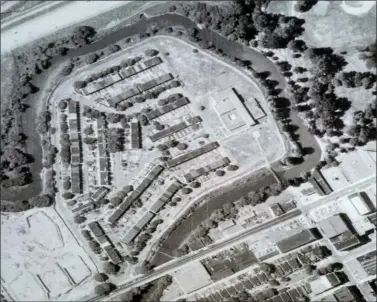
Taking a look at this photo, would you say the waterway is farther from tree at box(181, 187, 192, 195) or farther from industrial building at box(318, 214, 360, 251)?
industrial building at box(318, 214, 360, 251)

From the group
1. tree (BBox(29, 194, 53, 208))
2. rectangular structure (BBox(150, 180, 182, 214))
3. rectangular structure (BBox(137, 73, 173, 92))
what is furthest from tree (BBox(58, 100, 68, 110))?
rectangular structure (BBox(150, 180, 182, 214))

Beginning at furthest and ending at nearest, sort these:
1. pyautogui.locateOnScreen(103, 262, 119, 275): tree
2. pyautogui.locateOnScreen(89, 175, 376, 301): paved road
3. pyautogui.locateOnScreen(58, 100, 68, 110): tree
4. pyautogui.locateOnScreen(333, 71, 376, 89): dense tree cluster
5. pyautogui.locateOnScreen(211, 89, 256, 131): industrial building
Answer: pyautogui.locateOnScreen(58, 100, 68, 110): tree → pyautogui.locateOnScreen(211, 89, 256, 131): industrial building → pyautogui.locateOnScreen(103, 262, 119, 275): tree → pyautogui.locateOnScreen(333, 71, 376, 89): dense tree cluster → pyautogui.locateOnScreen(89, 175, 376, 301): paved road

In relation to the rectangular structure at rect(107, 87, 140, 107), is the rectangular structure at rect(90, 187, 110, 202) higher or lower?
lower

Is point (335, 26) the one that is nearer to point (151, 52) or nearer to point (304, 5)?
point (304, 5)

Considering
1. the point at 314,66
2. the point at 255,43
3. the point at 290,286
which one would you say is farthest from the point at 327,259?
the point at 255,43

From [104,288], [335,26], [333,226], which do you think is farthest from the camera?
[335,26]

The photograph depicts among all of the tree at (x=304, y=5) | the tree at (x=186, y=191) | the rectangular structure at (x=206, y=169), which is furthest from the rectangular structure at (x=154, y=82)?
the tree at (x=304, y=5)

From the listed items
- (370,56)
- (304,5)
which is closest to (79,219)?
(304,5)

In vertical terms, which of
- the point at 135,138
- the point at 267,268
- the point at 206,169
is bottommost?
the point at 267,268
